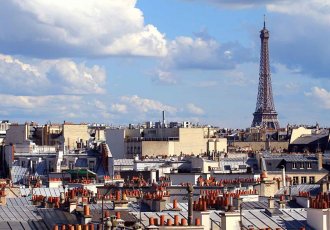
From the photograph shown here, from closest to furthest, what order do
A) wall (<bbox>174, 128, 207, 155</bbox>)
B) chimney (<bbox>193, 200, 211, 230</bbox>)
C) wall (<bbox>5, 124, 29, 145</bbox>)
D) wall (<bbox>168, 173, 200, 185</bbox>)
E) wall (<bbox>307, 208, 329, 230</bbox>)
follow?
1. chimney (<bbox>193, 200, 211, 230</bbox>)
2. wall (<bbox>307, 208, 329, 230</bbox>)
3. wall (<bbox>168, 173, 200, 185</bbox>)
4. wall (<bbox>5, 124, 29, 145</bbox>)
5. wall (<bbox>174, 128, 207, 155</bbox>)

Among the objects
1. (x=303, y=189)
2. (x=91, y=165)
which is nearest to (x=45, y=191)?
(x=303, y=189)

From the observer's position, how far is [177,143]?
126 metres

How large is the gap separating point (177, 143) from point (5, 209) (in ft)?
272

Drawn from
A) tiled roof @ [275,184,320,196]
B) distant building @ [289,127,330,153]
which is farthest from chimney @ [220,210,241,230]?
distant building @ [289,127,330,153]

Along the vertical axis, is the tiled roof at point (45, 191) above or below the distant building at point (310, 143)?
below

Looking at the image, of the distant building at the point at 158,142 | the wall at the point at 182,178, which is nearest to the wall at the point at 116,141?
the distant building at the point at 158,142

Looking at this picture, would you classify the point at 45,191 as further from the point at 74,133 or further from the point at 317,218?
the point at 74,133

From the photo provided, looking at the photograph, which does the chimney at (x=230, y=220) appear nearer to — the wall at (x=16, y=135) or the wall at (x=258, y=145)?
the wall at (x=16, y=135)

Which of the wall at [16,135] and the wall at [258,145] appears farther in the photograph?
the wall at [258,145]

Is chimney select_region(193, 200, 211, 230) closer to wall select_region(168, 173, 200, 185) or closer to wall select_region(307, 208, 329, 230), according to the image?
wall select_region(307, 208, 329, 230)

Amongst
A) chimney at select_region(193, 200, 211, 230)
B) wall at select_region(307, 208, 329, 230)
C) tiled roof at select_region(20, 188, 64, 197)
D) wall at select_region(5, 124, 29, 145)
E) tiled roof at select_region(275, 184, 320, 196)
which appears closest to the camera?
chimney at select_region(193, 200, 211, 230)

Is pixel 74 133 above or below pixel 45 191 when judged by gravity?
above

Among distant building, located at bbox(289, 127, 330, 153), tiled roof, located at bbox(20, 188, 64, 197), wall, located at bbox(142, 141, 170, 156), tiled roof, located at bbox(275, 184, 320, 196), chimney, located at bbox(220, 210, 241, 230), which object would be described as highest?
distant building, located at bbox(289, 127, 330, 153)

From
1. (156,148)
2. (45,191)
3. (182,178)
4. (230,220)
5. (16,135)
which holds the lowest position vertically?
(230,220)
